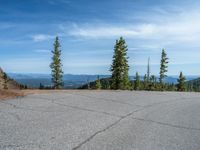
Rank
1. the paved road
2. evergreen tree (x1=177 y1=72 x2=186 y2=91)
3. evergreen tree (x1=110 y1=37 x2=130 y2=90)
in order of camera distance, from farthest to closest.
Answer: evergreen tree (x1=177 y1=72 x2=186 y2=91) → evergreen tree (x1=110 y1=37 x2=130 y2=90) → the paved road

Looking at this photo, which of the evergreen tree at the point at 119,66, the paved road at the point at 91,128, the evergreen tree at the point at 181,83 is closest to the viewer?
the paved road at the point at 91,128

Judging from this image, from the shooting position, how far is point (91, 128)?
8773 millimetres

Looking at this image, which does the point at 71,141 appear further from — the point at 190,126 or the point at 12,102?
the point at 12,102

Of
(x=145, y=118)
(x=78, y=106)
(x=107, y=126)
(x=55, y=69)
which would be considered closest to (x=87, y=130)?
(x=107, y=126)

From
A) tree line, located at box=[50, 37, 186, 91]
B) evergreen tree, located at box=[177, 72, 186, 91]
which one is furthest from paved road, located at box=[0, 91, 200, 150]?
evergreen tree, located at box=[177, 72, 186, 91]

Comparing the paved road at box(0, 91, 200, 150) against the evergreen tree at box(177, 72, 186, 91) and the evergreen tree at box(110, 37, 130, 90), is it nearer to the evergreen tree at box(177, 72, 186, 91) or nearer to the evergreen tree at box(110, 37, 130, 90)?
the evergreen tree at box(110, 37, 130, 90)

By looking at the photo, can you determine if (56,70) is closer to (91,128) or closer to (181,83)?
(181,83)

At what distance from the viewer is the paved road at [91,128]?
7.04 metres

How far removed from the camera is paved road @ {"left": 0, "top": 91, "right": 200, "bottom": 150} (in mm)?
7043

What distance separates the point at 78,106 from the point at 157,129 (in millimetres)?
4538

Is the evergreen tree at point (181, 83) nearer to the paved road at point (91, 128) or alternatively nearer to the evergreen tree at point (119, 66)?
the evergreen tree at point (119, 66)

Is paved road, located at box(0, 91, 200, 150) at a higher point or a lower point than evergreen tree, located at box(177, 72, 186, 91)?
lower

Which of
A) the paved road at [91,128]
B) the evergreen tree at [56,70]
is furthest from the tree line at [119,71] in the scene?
the paved road at [91,128]

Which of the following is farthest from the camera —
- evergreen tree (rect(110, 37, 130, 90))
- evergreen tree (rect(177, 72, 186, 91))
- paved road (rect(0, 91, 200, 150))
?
evergreen tree (rect(177, 72, 186, 91))
